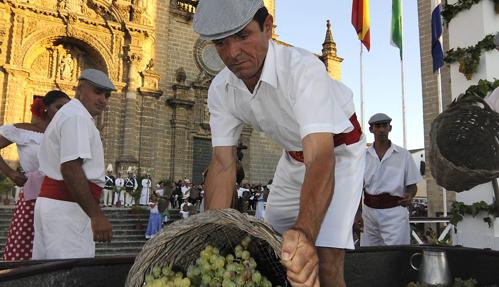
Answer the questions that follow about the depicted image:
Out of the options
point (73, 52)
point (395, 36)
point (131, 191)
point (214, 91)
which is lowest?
point (131, 191)

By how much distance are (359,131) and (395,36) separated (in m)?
10.9

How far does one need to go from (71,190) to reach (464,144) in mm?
2505

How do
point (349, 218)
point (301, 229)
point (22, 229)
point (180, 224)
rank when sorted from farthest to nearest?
point (22, 229) < point (349, 218) < point (180, 224) < point (301, 229)

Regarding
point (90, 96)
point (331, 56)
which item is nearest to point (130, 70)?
point (331, 56)

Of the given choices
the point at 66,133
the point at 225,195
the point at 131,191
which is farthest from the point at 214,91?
the point at 131,191

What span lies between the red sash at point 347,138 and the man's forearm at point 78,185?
4.74 ft

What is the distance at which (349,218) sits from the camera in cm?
180

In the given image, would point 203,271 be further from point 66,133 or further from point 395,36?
point 395,36

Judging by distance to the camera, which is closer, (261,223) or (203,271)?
(261,223)

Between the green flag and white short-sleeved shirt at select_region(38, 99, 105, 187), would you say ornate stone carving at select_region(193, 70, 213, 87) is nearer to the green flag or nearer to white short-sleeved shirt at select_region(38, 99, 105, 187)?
the green flag

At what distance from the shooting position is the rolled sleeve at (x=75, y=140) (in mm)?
2824

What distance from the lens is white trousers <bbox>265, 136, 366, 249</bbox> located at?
5.71ft

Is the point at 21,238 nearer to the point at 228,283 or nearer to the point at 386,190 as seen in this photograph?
the point at 228,283

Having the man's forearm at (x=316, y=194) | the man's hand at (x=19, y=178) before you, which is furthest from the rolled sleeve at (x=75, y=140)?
the man's forearm at (x=316, y=194)
